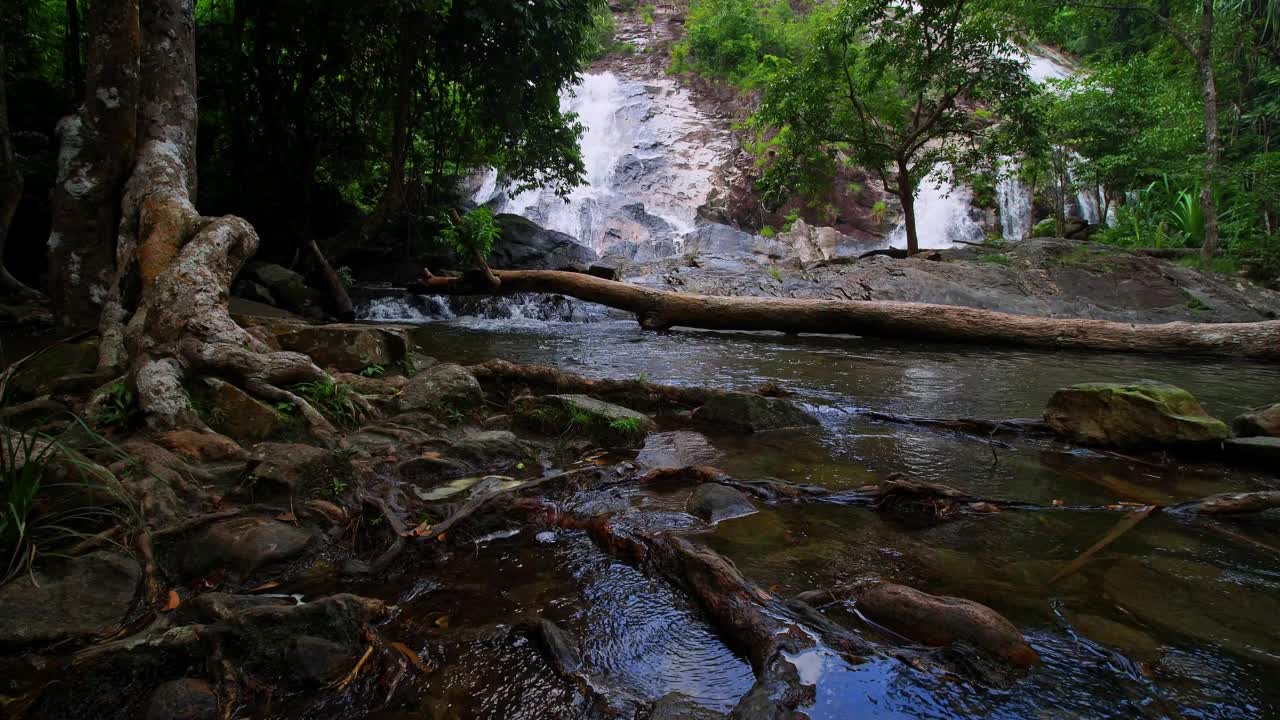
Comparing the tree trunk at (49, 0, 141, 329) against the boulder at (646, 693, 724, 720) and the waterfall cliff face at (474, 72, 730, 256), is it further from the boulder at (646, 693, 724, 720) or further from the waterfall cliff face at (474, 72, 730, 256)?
the waterfall cliff face at (474, 72, 730, 256)

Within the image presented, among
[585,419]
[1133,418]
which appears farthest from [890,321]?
[585,419]

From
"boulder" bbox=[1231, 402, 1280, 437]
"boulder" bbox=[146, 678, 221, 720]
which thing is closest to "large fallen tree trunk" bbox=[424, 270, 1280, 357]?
"boulder" bbox=[1231, 402, 1280, 437]

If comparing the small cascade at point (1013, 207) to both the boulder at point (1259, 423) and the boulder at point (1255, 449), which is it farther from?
the boulder at point (1255, 449)

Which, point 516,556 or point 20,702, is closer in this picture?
point 20,702

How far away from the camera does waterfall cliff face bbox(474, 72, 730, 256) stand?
23.9m

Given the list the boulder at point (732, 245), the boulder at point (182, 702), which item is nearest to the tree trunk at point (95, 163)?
the boulder at point (182, 702)

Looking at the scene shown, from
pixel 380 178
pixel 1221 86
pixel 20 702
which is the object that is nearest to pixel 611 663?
pixel 20 702

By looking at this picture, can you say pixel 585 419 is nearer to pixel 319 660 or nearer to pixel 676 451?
pixel 676 451

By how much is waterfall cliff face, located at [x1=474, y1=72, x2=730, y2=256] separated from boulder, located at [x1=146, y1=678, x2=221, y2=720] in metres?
21.0

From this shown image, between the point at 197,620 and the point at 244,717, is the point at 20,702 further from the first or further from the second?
the point at 244,717

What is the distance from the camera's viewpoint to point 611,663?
71.9 inches

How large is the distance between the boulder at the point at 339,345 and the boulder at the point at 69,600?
3017 millimetres

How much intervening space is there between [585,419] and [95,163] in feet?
14.0

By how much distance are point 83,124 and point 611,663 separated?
5657 millimetres
